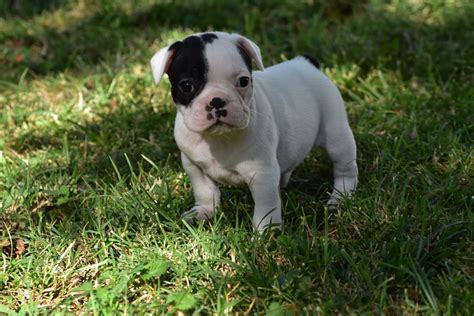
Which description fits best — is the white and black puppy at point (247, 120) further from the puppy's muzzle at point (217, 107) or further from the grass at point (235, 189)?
the grass at point (235, 189)

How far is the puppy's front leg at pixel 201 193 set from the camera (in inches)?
149

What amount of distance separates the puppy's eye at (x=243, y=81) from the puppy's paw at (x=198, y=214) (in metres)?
0.76

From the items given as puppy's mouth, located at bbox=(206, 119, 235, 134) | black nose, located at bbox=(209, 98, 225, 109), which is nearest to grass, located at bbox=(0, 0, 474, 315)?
puppy's mouth, located at bbox=(206, 119, 235, 134)

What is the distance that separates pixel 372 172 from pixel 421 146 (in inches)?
15.5

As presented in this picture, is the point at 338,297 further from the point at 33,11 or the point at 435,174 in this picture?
the point at 33,11

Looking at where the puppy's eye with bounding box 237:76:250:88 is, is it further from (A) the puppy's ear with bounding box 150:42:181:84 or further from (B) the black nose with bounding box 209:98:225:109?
(A) the puppy's ear with bounding box 150:42:181:84

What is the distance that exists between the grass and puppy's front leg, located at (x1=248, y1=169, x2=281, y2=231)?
93mm

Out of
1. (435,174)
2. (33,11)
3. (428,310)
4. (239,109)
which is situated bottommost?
(33,11)

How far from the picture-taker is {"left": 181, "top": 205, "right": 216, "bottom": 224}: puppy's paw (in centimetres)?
379

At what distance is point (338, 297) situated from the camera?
3.01 metres

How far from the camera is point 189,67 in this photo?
334 cm

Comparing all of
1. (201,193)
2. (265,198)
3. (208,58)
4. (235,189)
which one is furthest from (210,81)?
(235,189)

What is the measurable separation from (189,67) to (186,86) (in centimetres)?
9

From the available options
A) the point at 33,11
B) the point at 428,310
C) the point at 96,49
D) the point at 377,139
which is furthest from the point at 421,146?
the point at 33,11
